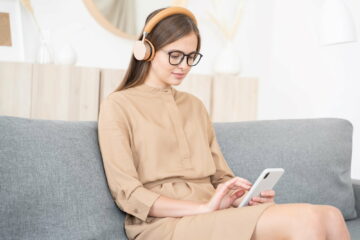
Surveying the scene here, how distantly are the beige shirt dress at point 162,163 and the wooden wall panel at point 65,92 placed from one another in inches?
43.3

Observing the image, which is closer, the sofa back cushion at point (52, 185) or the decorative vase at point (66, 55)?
the sofa back cushion at point (52, 185)

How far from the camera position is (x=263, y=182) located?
64.9 inches

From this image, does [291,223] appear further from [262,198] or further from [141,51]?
[141,51]

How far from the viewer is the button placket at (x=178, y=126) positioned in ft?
6.15

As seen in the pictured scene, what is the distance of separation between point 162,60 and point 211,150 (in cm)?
39

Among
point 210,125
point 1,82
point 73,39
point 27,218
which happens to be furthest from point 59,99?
point 27,218

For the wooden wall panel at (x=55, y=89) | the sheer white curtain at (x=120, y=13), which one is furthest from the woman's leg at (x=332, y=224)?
the sheer white curtain at (x=120, y=13)

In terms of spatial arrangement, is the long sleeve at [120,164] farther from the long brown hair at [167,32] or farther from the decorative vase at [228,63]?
the decorative vase at [228,63]

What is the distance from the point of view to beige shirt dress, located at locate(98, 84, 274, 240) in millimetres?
1562

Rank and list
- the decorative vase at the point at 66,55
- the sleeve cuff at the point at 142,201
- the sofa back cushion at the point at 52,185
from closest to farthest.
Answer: the sofa back cushion at the point at 52,185
the sleeve cuff at the point at 142,201
the decorative vase at the point at 66,55

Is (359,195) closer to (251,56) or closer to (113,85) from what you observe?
(113,85)

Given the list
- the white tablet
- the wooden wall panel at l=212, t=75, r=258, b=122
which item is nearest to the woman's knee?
the white tablet

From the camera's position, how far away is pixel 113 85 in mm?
3117

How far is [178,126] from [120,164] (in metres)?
0.29
